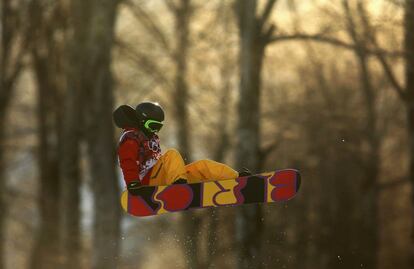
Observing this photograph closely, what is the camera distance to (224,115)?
2539 cm

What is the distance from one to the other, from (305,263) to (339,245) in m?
1.14

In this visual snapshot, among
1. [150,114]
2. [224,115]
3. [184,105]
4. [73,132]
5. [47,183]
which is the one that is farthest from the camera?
[224,115]

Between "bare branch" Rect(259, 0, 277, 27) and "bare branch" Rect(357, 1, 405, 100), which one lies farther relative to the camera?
"bare branch" Rect(357, 1, 405, 100)

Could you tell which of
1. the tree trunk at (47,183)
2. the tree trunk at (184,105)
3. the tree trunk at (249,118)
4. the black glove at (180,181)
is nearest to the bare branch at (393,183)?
the tree trunk at (184,105)

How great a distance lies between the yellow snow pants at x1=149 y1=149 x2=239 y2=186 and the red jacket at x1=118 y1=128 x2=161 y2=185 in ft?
0.21

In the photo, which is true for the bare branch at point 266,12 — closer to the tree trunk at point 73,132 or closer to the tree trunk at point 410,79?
the tree trunk at point 410,79

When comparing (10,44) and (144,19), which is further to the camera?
(10,44)

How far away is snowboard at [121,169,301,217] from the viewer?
6.77 metres

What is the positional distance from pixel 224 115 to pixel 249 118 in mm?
9515

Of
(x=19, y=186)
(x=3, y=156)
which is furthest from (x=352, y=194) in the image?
(x=19, y=186)

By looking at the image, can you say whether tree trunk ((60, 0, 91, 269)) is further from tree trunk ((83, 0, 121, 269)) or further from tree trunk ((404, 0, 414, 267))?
tree trunk ((404, 0, 414, 267))

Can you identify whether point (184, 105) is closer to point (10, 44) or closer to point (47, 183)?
point (10, 44)

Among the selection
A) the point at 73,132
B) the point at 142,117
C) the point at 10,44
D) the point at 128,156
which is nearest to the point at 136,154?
the point at 128,156

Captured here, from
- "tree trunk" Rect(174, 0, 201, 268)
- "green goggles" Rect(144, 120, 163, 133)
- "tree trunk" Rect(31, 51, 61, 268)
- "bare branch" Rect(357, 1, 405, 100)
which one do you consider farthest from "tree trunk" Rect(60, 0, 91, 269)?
"green goggles" Rect(144, 120, 163, 133)
